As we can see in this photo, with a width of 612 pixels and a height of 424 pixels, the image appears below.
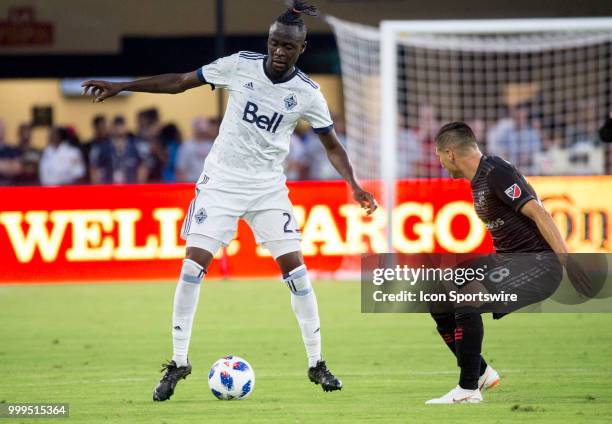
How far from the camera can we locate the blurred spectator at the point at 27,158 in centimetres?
2022

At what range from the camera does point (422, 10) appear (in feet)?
77.3

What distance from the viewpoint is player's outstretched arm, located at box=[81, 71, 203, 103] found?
8062mm

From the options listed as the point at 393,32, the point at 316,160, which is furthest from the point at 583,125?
the point at 393,32

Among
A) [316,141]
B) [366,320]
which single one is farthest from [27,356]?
[316,141]

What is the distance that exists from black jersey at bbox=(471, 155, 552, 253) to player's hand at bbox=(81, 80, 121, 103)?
7.28 ft

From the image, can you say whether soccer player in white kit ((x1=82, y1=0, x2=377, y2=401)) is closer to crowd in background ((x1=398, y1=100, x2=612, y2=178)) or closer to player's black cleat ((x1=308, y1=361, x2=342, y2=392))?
player's black cleat ((x1=308, y1=361, x2=342, y2=392))

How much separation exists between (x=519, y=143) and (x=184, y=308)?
37.1ft

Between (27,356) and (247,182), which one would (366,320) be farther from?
(247,182)

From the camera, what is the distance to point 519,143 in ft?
61.5

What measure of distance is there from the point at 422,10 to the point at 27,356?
1452 cm

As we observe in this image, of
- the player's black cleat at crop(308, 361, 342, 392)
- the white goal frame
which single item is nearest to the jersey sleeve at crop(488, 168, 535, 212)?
the player's black cleat at crop(308, 361, 342, 392)

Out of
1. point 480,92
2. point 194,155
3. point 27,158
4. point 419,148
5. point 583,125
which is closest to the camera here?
point 194,155

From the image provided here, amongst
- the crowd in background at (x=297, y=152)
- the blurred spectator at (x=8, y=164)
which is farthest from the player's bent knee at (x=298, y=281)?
the blurred spectator at (x=8, y=164)

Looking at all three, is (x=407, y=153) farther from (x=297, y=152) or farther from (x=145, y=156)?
(x=145, y=156)
